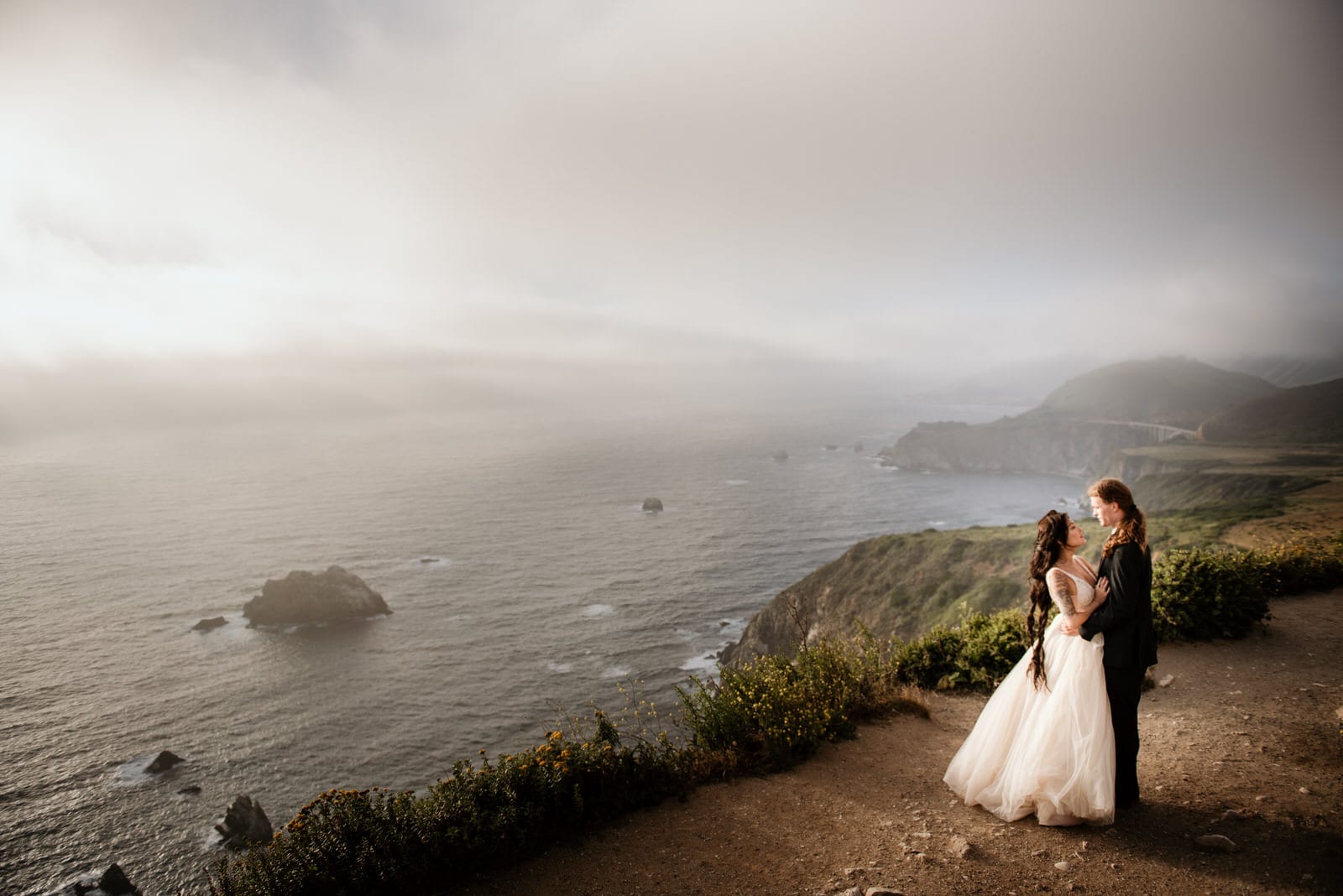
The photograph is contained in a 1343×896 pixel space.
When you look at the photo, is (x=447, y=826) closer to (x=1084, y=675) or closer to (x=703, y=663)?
(x=1084, y=675)

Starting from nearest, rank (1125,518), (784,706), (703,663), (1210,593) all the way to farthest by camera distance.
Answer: (1125,518) < (784,706) < (1210,593) < (703,663)

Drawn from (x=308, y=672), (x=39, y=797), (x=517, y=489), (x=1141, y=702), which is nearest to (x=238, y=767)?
(x=39, y=797)

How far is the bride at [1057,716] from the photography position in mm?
6805

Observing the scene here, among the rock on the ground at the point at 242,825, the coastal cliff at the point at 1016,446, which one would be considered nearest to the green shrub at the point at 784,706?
the rock on the ground at the point at 242,825

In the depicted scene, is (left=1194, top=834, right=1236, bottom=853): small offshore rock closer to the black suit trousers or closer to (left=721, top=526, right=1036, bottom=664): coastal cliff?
the black suit trousers

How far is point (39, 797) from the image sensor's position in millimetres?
40500

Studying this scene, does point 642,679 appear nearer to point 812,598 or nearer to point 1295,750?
point 812,598

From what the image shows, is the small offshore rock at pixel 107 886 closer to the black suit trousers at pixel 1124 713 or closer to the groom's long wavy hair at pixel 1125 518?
the black suit trousers at pixel 1124 713

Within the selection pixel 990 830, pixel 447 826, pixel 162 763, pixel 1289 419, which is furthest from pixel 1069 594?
pixel 1289 419

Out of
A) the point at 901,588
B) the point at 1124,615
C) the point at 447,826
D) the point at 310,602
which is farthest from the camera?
the point at 310,602

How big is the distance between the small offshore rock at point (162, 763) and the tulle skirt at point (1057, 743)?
57878mm

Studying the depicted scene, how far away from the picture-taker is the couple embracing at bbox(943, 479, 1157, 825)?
6762mm

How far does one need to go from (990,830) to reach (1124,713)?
6.74 ft

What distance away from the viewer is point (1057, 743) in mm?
6957
